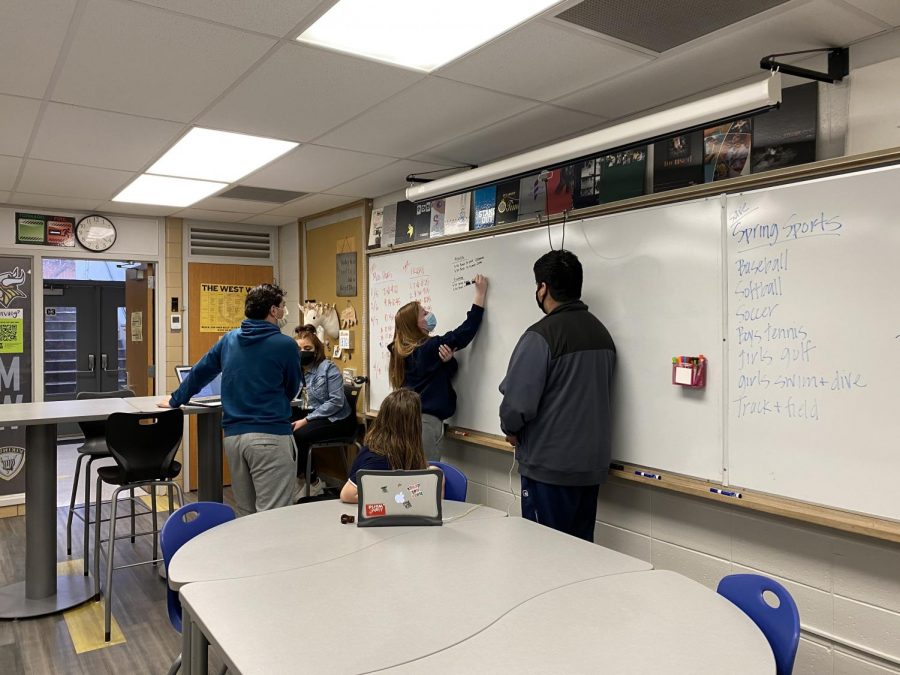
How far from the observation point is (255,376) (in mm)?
3443

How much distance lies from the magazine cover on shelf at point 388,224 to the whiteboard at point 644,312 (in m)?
0.96

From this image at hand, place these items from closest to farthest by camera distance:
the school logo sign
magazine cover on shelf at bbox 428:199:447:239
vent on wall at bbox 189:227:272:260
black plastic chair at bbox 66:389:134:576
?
black plastic chair at bbox 66:389:134:576 → magazine cover on shelf at bbox 428:199:447:239 → the school logo sign → vent on wall at bbox 189:227:272:260

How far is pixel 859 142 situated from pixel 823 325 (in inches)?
24.8

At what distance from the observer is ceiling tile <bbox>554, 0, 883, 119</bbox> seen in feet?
6.98

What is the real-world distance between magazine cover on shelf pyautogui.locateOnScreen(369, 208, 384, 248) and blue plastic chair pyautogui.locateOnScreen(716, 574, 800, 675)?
3505mm

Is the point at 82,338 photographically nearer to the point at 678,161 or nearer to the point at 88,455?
the point at 88,455

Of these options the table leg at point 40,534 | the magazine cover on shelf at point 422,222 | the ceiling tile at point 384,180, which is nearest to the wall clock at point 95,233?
the ceiling tile at point 384,180

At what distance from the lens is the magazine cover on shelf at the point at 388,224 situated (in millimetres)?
4617

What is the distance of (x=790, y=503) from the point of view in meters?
2.38

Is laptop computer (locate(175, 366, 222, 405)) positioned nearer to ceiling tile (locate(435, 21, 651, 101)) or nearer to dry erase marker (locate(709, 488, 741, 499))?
ceiling tile (locate(435, 21, 651, 101))

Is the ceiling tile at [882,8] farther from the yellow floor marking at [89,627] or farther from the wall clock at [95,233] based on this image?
the wall clock at [95,233]

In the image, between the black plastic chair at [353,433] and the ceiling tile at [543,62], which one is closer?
the ceiling tile at [543,62]

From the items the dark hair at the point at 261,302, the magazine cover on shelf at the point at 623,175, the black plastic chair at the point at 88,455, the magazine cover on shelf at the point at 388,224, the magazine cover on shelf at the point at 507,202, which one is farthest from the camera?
the magazine cover on shelf at the point at 388,224

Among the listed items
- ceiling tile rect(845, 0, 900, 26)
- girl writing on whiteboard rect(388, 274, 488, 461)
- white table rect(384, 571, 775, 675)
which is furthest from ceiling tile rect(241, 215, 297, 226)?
white table rect(384, 571, 775, 675)
